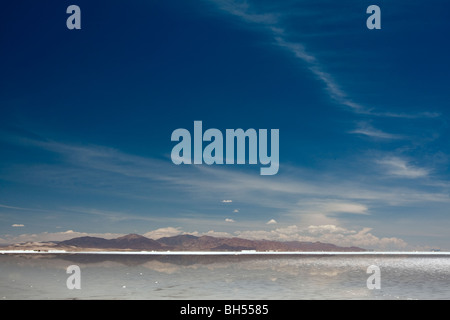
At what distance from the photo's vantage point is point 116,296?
3456cm

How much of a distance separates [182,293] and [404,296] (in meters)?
18.4

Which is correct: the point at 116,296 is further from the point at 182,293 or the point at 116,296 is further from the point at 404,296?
the point at 404,296

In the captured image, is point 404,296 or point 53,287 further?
point 53,287
